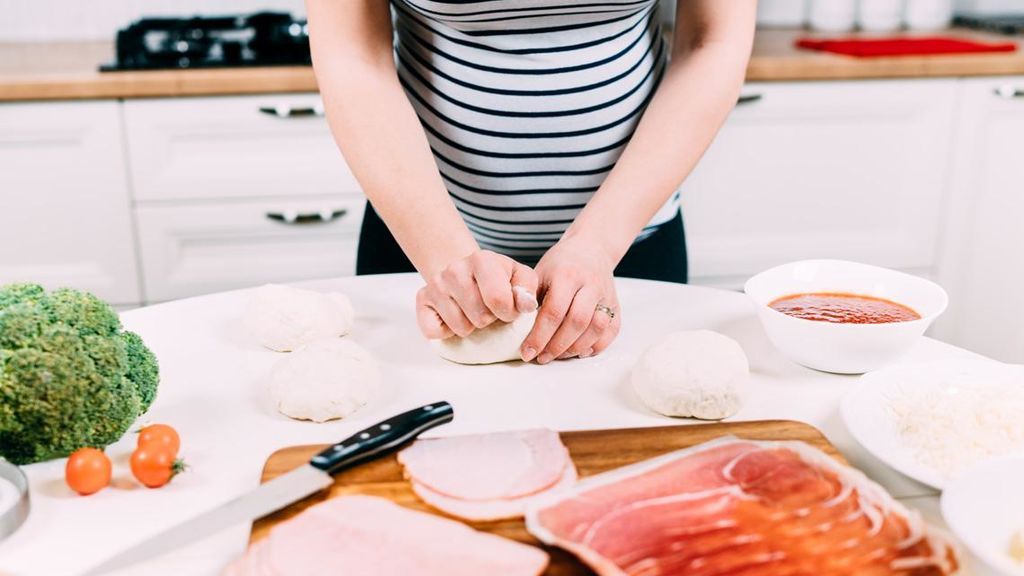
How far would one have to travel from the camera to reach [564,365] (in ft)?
3.07

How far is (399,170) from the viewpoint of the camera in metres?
1.04

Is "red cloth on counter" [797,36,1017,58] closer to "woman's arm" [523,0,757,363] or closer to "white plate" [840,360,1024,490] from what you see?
"woman's arm" [523,0,757,363]

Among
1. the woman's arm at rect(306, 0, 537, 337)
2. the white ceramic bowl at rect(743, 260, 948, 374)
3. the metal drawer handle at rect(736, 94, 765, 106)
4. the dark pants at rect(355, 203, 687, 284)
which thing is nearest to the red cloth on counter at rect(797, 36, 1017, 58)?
the metal drawer handle at rect(736, 94, 765, 106)

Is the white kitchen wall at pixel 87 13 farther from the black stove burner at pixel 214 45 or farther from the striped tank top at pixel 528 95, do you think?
the striped tank top at pixel 528 95

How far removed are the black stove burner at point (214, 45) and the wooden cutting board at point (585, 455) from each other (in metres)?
1.45

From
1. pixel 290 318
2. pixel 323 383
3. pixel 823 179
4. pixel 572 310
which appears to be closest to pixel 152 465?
pixel 323 383

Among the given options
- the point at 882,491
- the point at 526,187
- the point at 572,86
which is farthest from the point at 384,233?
the point at 882,491

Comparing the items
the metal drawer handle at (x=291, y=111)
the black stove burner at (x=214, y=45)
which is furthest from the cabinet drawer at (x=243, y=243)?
the black stove burner at (x=214, y=45)

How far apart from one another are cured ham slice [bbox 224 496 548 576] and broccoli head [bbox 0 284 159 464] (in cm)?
20

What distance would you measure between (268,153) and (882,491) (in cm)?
Answer: 164

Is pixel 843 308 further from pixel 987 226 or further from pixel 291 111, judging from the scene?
pixel 987 226

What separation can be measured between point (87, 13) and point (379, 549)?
2253mm

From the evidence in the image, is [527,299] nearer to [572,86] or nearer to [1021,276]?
[572,86]

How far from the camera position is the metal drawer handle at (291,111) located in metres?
2.00
